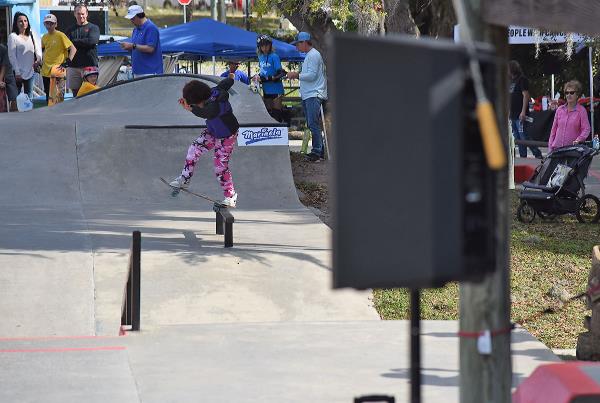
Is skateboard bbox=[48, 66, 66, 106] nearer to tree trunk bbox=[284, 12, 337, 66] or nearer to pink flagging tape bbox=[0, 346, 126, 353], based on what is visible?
tree trunk bbox=[284, 12, 337, 66]

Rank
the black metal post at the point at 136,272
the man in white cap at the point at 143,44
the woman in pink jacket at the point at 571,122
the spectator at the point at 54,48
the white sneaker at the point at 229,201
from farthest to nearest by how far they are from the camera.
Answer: the spectator at the point at 54,48, the man in white cap at the point at 143,44, the woman in pink jacket at the point at 571,122, the white sneaker at the point at 229,201, the black metal post at the point at 136,272

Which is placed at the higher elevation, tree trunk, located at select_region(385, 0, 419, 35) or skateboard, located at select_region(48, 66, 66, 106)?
tree trunk, located at select_region(385, 0, 419, 35)

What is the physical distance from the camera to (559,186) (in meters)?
12.1

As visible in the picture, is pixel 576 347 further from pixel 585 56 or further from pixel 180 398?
pixel 585 56

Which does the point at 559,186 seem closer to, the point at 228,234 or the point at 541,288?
the point at 541,288

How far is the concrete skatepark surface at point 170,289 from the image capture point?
6449mm

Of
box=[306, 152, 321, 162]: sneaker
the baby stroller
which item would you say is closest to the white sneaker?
the baby stroller

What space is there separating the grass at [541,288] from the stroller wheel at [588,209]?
0.45 m

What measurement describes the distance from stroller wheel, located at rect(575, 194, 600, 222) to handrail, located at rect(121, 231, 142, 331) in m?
6.22

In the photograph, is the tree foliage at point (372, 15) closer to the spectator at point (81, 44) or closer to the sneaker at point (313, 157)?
the sneaker at point (313, 157)

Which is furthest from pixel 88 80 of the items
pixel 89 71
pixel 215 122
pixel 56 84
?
pixel 215 122

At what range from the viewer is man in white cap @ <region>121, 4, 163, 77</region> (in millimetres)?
15148

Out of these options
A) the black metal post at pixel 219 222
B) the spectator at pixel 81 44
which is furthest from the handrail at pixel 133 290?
the spectator at pixel 81 44

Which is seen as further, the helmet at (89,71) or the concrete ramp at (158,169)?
the helmet at (89,71)
